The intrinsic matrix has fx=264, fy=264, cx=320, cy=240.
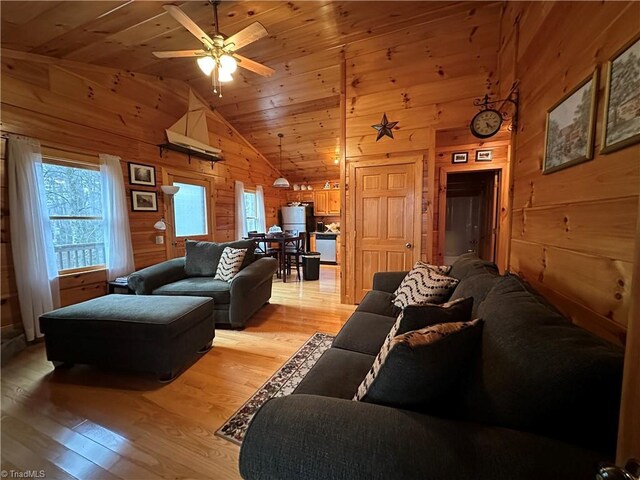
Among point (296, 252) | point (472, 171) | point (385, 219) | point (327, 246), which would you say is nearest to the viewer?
point (385, 219)

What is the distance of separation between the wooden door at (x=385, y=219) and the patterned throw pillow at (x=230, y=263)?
1534 millimetres

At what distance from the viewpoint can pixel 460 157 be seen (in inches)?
169

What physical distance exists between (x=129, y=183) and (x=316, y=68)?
3.15 metres

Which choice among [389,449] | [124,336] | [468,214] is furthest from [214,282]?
[468,214]

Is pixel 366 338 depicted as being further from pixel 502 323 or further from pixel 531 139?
pixel 531 139

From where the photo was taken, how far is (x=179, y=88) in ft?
14.2

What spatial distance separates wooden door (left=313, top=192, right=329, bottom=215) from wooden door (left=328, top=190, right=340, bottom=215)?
0.28 feet

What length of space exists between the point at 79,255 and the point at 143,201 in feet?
3.44

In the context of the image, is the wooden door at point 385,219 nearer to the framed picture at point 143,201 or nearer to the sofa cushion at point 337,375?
the sofa cushion at point 337,375

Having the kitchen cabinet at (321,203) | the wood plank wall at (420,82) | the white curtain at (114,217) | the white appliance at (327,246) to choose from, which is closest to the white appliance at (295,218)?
the kitchen cabinet at (321,203)

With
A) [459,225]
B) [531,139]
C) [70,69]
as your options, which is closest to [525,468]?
[531,139]

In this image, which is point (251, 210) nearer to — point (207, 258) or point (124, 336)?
point (207, 258)

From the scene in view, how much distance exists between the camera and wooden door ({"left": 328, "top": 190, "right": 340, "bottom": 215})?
722 centimetres

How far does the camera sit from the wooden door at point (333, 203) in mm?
7220
